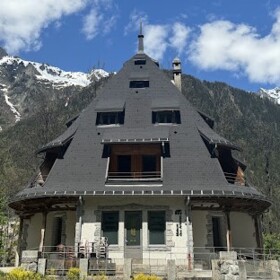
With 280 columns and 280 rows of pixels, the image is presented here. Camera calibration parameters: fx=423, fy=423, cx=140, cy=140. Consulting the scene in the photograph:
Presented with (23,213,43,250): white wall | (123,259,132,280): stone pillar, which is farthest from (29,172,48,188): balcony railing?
(123,259,132,280): stone pillar

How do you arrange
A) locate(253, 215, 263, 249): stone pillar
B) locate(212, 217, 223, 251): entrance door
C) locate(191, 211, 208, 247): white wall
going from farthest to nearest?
locate(253, 215, 263, 249): stone pillar
locate(212, 217, 223, 251): entrance door
locate(191, 211, 208, 247): white wall

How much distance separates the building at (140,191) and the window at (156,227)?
0.05 m

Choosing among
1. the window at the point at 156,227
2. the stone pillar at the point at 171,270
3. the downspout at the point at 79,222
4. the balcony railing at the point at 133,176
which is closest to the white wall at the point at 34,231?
the downspout at the point at 79,222

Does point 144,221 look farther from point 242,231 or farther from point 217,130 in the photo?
point 217,130

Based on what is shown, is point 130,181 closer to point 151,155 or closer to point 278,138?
point 151,155

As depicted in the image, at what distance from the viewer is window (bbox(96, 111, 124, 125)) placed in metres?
26.9

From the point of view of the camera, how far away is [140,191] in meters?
22.4

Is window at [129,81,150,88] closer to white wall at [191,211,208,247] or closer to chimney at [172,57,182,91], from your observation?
chimney at [172,57,182,91]

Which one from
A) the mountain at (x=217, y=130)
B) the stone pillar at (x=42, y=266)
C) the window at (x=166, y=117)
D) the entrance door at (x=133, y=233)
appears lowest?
the stone pillar at (x=42, y=266)

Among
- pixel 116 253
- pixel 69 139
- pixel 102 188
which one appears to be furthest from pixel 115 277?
pixel 69 139

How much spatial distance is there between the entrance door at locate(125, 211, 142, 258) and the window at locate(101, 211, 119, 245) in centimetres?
55

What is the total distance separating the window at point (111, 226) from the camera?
74.2 feet

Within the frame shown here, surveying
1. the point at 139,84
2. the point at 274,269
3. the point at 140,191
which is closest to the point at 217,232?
the point at 140,191

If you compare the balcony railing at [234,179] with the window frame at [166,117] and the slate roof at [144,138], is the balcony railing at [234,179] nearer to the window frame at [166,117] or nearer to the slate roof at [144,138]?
the slate roof at [144,138]
